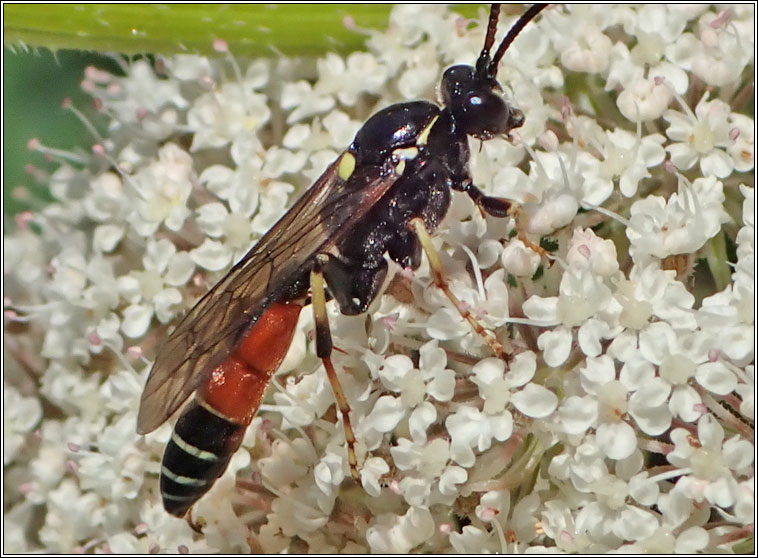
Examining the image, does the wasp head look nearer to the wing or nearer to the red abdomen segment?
the wing

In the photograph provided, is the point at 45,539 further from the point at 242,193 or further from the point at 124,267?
the point at 242,193

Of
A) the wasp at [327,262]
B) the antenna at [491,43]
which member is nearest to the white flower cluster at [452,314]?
the wasp at [327,262]

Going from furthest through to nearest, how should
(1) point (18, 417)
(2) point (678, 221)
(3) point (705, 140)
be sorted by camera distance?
(1) point (18, 417) < (3) point (705, 140) < (2) point (678, 221)

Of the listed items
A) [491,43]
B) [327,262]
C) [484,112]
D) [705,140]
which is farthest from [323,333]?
[705,140]

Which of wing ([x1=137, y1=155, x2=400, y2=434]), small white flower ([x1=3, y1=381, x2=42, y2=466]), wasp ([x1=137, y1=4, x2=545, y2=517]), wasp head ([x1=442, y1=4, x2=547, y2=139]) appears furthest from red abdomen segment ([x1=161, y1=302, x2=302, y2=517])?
small white flower ([x1=3, y1=381, x2=42, y2=466])

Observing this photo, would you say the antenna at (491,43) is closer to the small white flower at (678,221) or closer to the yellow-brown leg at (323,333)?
the small white flower at (678,221)

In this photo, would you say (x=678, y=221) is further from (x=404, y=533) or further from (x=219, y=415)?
(x=219, y=415)
